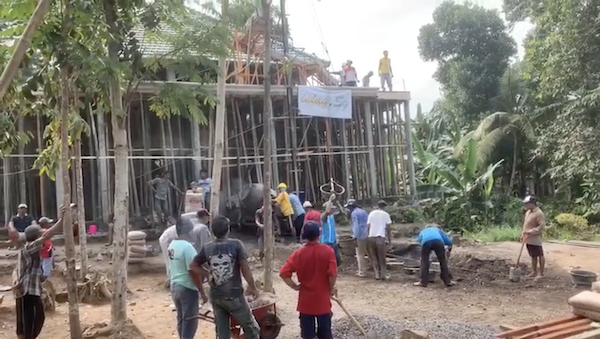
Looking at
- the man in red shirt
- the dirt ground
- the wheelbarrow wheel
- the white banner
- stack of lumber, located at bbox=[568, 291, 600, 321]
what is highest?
the white banner

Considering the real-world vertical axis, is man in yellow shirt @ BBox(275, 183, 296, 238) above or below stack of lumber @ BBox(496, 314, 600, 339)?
above

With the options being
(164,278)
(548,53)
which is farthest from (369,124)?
(164,278)

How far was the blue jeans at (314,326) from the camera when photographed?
5.29m

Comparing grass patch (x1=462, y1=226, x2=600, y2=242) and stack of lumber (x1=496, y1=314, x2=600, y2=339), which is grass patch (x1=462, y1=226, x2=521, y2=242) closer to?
grass patch (x1=462, y1=226, x2=600, y2=242)

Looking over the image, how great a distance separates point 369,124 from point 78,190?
10506 mm

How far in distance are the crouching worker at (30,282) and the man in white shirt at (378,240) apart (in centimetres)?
609

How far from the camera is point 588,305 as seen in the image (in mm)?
4945

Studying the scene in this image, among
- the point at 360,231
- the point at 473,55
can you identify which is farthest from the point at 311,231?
the point at 473,55

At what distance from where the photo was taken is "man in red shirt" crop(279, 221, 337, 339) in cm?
521

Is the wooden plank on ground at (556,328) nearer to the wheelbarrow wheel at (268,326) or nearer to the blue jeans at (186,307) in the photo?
the wheelbarrow wheel at (268,326)

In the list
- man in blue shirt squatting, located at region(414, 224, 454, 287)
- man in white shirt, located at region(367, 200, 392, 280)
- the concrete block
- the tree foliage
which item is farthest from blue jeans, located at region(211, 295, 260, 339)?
the tree foliage

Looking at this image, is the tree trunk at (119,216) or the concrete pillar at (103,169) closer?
the tree trunk at (119,216)

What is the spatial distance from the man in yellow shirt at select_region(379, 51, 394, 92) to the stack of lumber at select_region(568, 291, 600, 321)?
13.6 metres

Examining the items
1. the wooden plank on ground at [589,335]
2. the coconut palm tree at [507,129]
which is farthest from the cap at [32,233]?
the coconut palm tree at [507,129]
